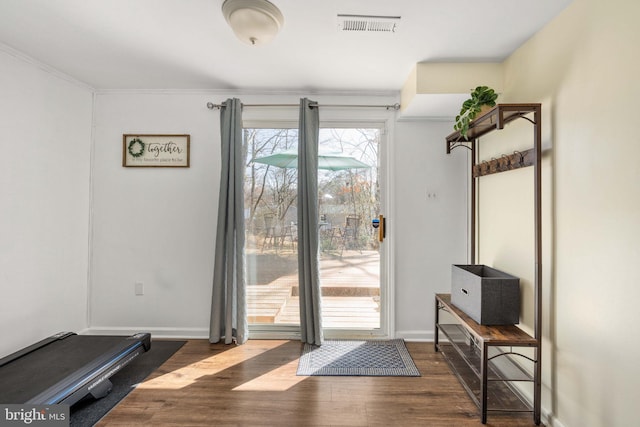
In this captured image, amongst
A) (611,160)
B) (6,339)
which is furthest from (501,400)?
(6,339)

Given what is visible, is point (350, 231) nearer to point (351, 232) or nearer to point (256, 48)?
point (351, 232)

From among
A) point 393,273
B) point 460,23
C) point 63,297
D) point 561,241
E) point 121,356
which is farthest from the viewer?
point 393,273

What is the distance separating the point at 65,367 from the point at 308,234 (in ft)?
6.31

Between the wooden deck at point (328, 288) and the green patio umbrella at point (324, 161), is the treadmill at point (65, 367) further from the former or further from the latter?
the green patio umbrella at point (324, 161)

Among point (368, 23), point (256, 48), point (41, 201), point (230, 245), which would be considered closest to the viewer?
point (368, 23)

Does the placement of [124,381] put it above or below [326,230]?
below

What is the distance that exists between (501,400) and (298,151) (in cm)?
239

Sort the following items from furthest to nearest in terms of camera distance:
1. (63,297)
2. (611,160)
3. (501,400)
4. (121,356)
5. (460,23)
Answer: (63,297) → (121,356) → (501,400) → (460,23) → (611,160)

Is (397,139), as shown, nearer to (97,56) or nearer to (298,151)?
(298,151)

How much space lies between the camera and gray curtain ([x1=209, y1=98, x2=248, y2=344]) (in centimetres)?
274

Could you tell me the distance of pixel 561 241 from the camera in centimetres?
170

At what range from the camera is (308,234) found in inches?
108

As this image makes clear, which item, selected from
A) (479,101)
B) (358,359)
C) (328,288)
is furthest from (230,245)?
(479,101)

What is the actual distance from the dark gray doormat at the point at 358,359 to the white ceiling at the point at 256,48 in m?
2.36
